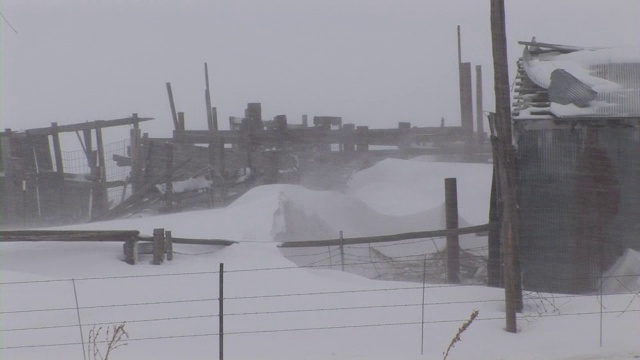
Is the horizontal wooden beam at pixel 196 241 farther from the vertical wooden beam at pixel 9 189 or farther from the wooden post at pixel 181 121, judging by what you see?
the wooden post at pixel 181 121

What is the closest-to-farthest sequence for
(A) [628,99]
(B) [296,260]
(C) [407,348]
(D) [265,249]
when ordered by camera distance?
(C) [407,348], (A) [628,99], (D) [265,249], (B) [296,260]

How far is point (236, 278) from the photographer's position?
36.2 ft

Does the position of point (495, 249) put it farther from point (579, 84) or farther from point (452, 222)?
point (579, 84)

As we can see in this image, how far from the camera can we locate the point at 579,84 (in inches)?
419

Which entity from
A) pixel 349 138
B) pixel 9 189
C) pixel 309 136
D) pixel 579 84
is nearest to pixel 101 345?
pixel 579 84

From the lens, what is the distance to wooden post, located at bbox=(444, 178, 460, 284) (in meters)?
12.0

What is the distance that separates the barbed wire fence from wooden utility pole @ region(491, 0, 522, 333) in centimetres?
50

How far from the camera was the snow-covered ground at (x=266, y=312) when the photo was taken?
7.67 meters

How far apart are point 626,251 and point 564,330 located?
3005mm

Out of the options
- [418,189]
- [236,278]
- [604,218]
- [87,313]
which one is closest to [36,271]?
[87,313]

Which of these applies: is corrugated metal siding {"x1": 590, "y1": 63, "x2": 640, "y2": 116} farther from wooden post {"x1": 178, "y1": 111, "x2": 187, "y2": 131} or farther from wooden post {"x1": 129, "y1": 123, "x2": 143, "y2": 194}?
wooden post {"x1": 178, "y1": 111, "x2": 187, "y2": 131}

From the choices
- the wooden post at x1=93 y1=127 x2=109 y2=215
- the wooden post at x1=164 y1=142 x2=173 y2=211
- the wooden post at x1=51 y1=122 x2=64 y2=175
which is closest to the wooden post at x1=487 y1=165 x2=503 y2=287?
the wooden post at x1=164 y1=142 x2=173 y2=211

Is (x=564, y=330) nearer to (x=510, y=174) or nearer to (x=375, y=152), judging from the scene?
(x=510, y=174)

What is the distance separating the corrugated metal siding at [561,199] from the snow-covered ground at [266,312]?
593mm
